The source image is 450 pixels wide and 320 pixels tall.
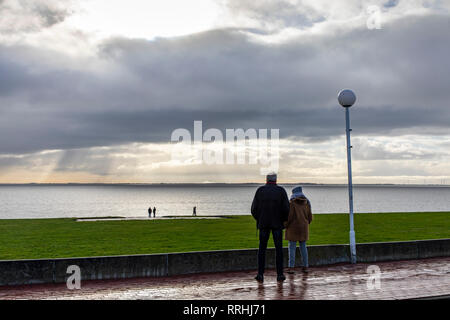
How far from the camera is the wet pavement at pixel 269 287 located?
26.5 ft

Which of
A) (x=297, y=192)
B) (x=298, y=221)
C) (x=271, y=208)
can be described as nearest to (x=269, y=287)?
(x=271, y=208)

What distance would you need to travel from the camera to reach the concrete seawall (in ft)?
30.5

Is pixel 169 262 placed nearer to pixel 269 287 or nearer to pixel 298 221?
pixel 269 287

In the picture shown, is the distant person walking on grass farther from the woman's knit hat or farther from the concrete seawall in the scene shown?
the concrete seawall

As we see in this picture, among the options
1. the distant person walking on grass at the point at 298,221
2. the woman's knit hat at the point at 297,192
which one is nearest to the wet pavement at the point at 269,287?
the distant person walking on grass at the point at 298,221

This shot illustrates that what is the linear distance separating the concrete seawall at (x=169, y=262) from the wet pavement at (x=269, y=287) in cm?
23

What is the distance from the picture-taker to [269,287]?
869cm

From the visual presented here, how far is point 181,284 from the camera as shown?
9.18 m

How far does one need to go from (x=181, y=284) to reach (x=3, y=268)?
3381 millimetres

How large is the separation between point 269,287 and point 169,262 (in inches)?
96.4

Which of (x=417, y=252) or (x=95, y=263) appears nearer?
(x=95, y=263)

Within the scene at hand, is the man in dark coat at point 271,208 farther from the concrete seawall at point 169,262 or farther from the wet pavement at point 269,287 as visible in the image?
the concrete seawall at point 169,262
